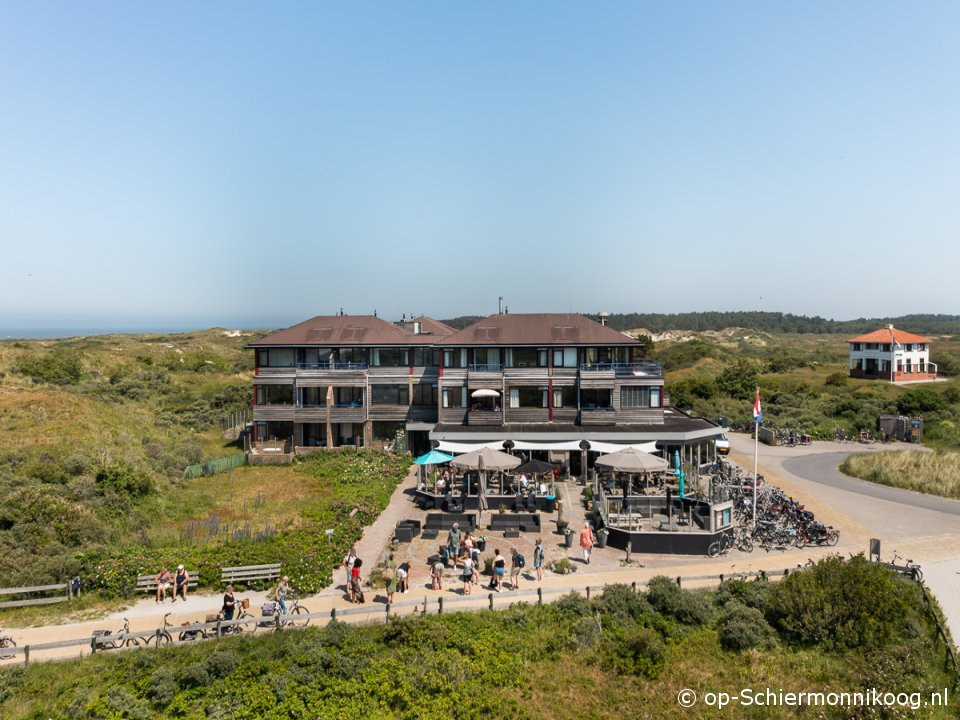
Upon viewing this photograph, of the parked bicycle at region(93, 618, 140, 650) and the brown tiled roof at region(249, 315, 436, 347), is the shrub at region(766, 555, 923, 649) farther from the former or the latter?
the brown tiled roof at region(249, 315, 436, 347)

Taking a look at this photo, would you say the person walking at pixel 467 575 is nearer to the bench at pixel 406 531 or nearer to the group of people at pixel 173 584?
the bench at pixel 406 531

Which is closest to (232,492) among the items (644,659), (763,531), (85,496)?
(85,496)

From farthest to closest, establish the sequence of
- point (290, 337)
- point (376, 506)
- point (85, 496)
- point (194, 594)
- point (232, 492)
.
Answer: point (290, 337), point (232, 492), point (376, 506), point (85, 496), point (194, 594)

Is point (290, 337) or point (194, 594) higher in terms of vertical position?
point (290, 337)

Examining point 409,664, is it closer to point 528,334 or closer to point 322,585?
point 322,585

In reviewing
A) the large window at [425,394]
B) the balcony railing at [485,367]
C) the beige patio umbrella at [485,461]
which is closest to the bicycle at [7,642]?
the beige patio umbrella at [485,461]

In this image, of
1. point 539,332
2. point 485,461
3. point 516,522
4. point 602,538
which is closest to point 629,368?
point 539,332

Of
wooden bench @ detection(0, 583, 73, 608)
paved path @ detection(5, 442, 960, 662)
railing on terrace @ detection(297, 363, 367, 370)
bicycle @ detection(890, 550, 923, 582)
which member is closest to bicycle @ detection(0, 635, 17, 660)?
paved path @ detection(5, 442, 960, 662)
